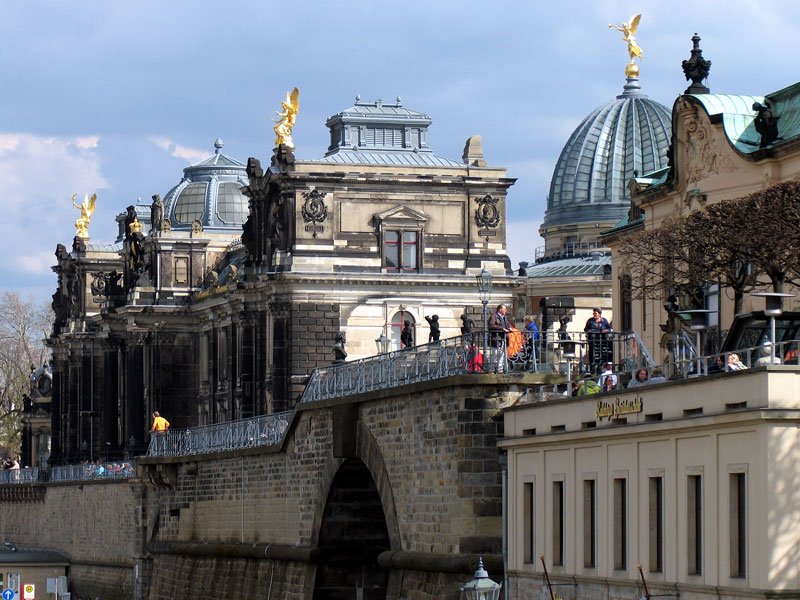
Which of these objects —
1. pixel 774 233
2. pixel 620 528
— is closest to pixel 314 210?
pixel 774 233

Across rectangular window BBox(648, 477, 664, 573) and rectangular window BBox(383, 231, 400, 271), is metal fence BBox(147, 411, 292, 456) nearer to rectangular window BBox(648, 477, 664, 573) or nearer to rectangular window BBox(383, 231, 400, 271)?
rectangular window BBox(383, 231, 400, 271)

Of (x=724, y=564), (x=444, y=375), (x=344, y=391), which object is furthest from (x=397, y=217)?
(x=724, y=564)

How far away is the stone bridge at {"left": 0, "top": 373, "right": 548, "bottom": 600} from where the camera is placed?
46156 mm

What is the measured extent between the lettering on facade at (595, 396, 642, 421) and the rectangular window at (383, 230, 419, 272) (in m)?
51.3

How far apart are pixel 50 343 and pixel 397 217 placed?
41807 millimetres

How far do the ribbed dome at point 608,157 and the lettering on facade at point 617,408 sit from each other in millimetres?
84289

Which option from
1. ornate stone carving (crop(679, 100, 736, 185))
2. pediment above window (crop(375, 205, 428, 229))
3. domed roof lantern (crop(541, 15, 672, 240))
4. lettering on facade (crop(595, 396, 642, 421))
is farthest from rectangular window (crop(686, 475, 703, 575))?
domed roof lantern (crop(541, 15, 672, 240))

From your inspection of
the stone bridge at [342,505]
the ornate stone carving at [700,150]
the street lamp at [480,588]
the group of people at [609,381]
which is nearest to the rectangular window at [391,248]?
the stone bridge at [342,505]

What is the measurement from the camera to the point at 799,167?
5628 cm

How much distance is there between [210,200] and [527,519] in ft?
252

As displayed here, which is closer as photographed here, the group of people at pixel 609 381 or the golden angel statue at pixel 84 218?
the group of people at pixel 609 381

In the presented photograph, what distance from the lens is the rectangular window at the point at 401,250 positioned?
91875 millimetres

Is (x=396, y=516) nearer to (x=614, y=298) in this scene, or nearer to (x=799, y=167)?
(x=799, y=167)

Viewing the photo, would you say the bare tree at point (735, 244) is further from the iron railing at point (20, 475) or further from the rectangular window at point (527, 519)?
the iron railing at point (20, 475)
